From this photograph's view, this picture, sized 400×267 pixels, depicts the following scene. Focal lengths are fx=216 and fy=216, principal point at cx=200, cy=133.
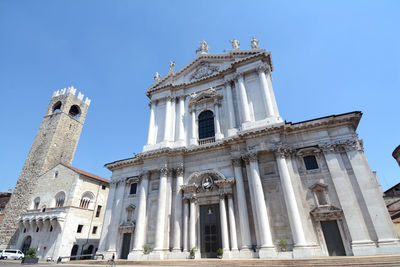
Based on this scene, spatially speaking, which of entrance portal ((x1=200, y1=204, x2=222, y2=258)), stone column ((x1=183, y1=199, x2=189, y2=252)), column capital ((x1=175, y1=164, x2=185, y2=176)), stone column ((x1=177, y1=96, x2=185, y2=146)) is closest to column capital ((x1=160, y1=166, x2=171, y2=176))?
column capital ((x1=175, y1=164, x2=185, y2=176))

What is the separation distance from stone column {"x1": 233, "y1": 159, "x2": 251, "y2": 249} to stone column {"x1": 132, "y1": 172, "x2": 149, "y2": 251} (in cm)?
804

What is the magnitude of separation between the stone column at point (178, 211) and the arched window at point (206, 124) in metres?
4.20

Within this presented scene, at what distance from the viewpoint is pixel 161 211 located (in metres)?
17.2

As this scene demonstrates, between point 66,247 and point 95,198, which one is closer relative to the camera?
A: point 66,247

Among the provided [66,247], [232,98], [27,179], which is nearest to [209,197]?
[232,98]

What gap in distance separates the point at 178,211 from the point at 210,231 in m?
2.94

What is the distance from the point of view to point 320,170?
48.5 ft

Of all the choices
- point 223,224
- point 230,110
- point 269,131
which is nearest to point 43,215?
point 223,224

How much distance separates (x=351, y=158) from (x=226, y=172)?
8.55 metres

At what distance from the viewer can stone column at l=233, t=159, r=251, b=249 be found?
14.2 m

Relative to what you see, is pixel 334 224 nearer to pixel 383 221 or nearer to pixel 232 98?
pixel 383 221

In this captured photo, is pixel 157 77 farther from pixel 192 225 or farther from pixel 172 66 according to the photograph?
pixel 192 225

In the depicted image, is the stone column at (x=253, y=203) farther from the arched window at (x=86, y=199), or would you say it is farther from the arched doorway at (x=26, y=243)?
the arched doorway at (x=26, y=243)

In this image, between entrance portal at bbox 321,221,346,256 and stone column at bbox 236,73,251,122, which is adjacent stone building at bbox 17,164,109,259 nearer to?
stone column at bbox 236,73,251,122
